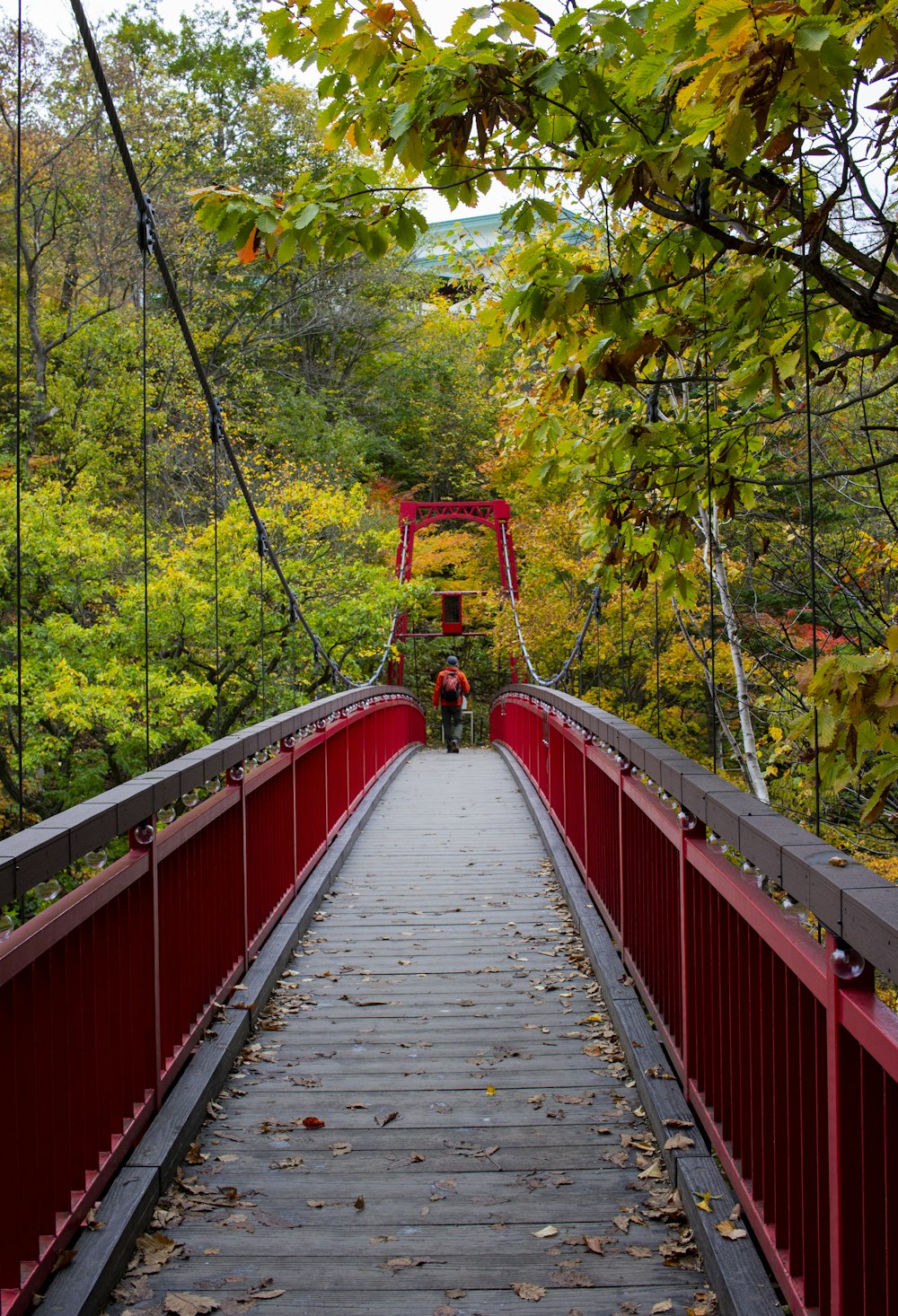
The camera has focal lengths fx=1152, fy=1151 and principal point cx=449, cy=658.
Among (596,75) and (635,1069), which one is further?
(635,1069)

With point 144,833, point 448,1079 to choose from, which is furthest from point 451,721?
point 144,833

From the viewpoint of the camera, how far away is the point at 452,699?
18.0 m

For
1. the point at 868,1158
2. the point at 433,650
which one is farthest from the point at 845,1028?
the point at 433,650

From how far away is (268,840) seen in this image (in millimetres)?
4949

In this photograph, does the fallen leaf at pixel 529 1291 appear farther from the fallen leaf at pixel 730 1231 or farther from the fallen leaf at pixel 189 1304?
the fallen leaf at pixel 189 1304

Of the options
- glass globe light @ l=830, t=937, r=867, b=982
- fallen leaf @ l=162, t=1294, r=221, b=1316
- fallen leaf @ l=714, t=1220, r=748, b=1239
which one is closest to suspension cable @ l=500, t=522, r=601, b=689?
fallen leaf @ l=714, t=1220, r=748, b=1239

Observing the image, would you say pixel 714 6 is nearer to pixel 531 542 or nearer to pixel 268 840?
pixel 268 840

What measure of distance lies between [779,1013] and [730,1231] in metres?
0.60

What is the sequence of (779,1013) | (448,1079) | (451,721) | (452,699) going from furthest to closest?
(451,721)
(452,699)
(448,1079)
(779,1013)

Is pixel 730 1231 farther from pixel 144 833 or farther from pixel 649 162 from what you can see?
pixel 649 162

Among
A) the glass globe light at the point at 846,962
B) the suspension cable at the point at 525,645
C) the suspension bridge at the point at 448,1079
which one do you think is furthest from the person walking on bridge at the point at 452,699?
the glass globe light at the point at 846,962

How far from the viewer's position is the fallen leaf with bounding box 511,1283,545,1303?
2.42 metres

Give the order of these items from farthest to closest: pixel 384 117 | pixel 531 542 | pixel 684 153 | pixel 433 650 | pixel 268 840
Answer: pixel 433 650 < pixel 531 542 < pixel 268 840 < pixel 384 117 < pixel 684 153

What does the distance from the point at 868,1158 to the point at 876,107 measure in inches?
97.7
